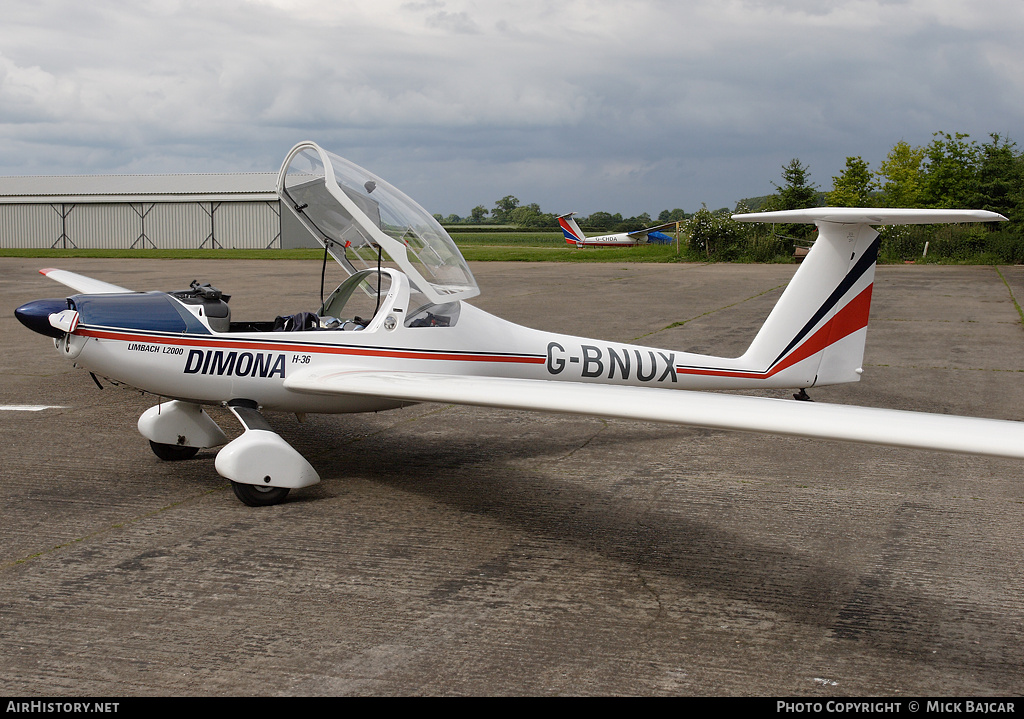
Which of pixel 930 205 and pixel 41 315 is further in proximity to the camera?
pixel 930 205

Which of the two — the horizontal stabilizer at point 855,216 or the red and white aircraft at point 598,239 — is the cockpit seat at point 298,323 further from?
the red and white aircraft at point 598,239

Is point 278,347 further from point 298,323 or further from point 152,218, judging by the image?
point 152,218

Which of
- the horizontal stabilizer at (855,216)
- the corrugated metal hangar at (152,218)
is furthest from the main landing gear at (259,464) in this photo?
the corrugated metal hangar at (152,218)

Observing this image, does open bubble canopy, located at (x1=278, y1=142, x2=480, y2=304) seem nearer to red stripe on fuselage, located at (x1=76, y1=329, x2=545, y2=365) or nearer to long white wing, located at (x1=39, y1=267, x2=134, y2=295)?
red stripe on fuselage, located at (x1=76, y1=329, x2=545, y2=365)

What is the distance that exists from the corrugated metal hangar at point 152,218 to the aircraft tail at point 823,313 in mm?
46494

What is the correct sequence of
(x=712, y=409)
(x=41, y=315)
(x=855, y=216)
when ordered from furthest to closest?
(x=855, y=216) < (x=41, y=315) < (x=712, y=409)

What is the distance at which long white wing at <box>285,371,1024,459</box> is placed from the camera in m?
3.70

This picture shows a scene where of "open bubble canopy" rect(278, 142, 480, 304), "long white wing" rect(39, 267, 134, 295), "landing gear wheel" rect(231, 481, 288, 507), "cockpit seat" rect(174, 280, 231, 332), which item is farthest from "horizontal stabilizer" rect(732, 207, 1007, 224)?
"long white wing" rect(39, 267, 134, 295)

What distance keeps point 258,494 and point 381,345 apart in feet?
4.89

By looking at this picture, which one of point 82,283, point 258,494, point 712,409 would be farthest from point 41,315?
point 82,283

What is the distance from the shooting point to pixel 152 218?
53.3 metres

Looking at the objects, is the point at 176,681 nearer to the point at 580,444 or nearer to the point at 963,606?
the point at 963,606

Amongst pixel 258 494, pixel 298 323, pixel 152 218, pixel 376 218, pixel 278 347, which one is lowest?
pixel 258 494

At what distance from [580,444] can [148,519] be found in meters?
3.98
